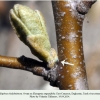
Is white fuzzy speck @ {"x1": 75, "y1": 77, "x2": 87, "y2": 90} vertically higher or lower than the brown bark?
lower

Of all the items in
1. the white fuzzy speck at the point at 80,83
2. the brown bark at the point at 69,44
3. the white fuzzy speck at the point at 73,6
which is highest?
the white fuzzy speck at the point at 73,6

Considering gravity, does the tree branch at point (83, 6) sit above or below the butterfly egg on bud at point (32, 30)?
above

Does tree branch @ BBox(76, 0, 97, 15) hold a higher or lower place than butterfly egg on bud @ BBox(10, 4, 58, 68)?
higher

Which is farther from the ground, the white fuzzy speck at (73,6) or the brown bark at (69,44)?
the white fuzzy speck at (73,6)

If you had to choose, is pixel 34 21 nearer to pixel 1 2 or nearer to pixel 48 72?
pixel 48 72

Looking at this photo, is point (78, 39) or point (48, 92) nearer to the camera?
point (78, 39)

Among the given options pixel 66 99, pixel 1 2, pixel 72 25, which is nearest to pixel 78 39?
pixel 72 25

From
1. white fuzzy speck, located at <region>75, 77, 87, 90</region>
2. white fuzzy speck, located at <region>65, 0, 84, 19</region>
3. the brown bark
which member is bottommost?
white fuzzy speck, located at <region>75, 77, 87, 90</region>

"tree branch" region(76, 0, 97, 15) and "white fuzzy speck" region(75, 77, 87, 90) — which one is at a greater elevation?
"tree branch" region(76, 0, 97, 15)
